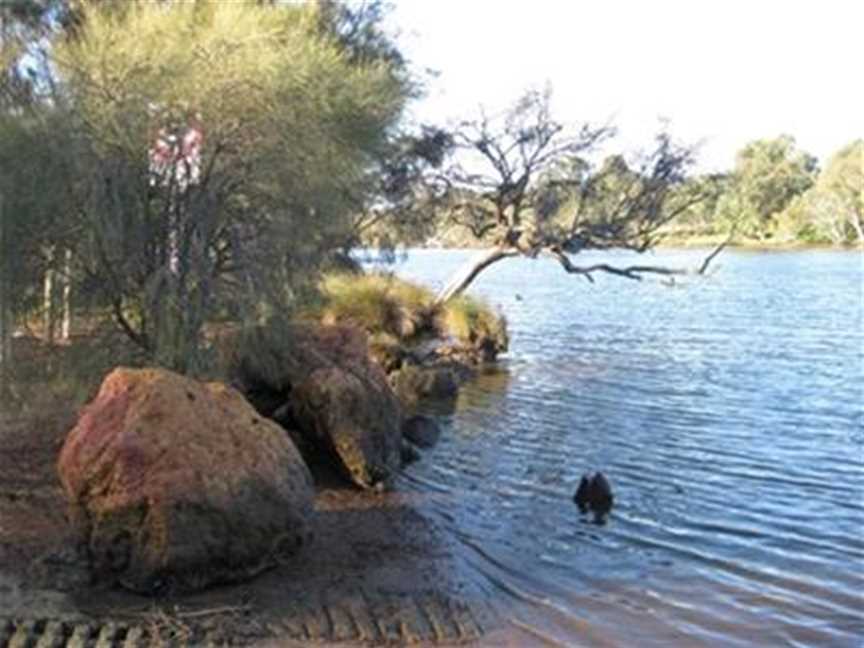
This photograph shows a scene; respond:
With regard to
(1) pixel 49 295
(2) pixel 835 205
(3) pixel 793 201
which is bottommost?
(1) pixel 49 295

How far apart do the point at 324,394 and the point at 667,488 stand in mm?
3935

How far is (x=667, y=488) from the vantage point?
11617 mm

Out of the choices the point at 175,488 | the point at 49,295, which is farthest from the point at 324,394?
the point at 175,488

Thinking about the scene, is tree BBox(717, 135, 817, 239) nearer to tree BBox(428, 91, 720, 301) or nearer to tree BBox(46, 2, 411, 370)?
tree BBox(428, 91, 720, 301)

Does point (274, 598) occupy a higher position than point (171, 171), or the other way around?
point (171, 171)

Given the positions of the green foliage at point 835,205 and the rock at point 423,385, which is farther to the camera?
the green foliage at point 835,205

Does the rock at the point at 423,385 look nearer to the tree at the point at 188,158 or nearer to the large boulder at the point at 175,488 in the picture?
the tree at the point at 188,158

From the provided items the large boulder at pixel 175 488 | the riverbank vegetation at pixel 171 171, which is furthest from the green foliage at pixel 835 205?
the large boulder at pixel 175 488

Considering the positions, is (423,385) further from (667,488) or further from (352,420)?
(667,488)

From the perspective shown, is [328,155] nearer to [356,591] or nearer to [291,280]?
[291,280]

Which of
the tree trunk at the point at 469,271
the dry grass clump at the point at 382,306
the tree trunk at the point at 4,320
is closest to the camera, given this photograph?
the tree trunk at the point at 4,320

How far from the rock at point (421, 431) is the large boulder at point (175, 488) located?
17.8ft

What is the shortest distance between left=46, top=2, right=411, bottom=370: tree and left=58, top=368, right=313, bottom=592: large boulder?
2.53 meters

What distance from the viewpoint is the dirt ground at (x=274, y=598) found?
255 inches
